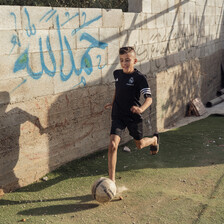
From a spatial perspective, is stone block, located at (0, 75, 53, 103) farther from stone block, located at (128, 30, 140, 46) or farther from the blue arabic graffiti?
stone block, located at (128, 30, 140, 46)

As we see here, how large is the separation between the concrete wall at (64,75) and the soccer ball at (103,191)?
4.34ft

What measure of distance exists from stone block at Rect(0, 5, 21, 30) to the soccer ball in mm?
2470

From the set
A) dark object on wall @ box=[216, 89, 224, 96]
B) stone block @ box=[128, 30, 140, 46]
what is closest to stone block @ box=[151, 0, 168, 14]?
stone block @ box=[128, 30, 140, 46]

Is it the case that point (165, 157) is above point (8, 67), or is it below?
below

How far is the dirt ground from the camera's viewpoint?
14.2ft

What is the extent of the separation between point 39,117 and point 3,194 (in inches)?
49.5

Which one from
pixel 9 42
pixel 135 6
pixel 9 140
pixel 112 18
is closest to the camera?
pixel 9 42

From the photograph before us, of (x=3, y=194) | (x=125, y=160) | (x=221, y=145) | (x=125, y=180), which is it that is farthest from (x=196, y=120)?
(x=3, y=194)

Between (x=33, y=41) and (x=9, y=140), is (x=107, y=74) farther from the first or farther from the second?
(x=9, y=140)

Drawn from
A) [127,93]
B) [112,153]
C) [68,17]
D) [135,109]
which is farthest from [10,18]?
[112,153]

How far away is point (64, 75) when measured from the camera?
18.6ft

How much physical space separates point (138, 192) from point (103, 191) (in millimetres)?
728

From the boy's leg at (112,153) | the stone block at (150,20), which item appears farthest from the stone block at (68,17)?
the stone block at (150,20)

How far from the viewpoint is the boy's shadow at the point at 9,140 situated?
4.82m
